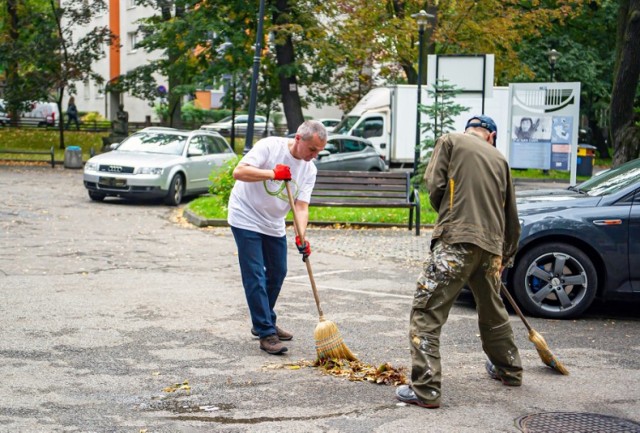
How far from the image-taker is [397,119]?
3303 centimetres

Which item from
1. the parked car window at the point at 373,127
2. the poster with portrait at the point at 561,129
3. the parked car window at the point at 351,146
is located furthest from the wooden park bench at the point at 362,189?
the parked car window at the point at 373,127

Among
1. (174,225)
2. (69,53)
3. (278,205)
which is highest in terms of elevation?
(69,53)

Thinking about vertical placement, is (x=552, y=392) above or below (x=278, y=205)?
below

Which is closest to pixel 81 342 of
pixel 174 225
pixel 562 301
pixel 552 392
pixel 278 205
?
pixel 278 205

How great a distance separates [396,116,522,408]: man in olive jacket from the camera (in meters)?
6.04

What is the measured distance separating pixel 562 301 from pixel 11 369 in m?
4.94

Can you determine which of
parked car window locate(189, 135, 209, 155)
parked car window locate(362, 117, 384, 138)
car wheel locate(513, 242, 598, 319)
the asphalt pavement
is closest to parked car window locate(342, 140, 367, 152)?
parked car window locate(189, 135, 209, 155)

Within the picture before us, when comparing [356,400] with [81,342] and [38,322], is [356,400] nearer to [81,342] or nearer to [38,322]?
[81,342]

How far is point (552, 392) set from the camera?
6488mm

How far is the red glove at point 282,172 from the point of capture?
23.1ft

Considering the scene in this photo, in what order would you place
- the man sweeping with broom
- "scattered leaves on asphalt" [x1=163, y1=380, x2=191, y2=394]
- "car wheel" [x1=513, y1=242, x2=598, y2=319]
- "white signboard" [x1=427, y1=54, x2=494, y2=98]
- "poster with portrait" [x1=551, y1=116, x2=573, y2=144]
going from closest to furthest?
"scattered leaves on asphalt" [x1=163, y1=380, x2=191, y2=394], the man sweeping with broom, "car wheel" [x1=513, y1=242, x2=598, y2=319], "white signboard" [x1=427, y1=54, x2=494, y2=98], "poster with portrait" [x1=551, y1=116, x2=573, y2=144]

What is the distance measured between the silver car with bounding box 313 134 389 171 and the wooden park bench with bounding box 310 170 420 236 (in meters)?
9.62

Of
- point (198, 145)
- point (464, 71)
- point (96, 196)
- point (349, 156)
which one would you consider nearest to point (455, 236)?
point (96, 196)

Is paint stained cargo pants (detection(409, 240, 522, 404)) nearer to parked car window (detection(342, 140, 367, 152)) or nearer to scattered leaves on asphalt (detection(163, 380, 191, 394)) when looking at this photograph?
scattered leaves on asphalt (detection(163, 380, 191, 394))
